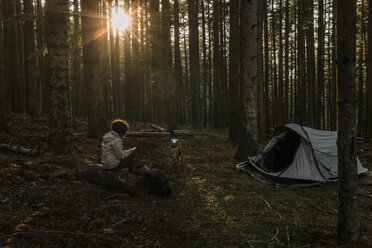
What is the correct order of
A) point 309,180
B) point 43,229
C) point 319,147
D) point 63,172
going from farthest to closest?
point 319,147, point 309,180, point 63,172, point 43,229

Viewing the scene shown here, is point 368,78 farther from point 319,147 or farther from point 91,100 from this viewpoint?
point 91,100

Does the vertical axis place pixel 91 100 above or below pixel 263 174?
above

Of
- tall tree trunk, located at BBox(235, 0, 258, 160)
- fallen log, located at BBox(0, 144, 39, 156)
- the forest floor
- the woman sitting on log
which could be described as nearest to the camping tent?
the forest floor

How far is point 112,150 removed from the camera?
5.64 m

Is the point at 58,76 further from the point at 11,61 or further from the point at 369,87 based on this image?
the point at 369,87

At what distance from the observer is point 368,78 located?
13.9 meters

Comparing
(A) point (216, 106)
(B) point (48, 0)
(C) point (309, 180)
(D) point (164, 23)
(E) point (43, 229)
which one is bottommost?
(C) point (309, 180)

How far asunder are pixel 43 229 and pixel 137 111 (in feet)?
70.1

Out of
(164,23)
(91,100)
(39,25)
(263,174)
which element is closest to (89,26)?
(91,100)

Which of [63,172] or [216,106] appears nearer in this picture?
[63,172]

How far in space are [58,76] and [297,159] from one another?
6798 millimetres

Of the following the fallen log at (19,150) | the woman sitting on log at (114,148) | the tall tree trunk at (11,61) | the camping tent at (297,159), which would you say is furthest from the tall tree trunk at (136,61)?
the woman sitting on log at (114,148)

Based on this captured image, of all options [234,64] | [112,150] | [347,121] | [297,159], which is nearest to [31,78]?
[234,64]

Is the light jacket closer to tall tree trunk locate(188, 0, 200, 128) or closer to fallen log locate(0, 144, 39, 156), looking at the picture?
fallen log locate(0, 144, 39, 156)
